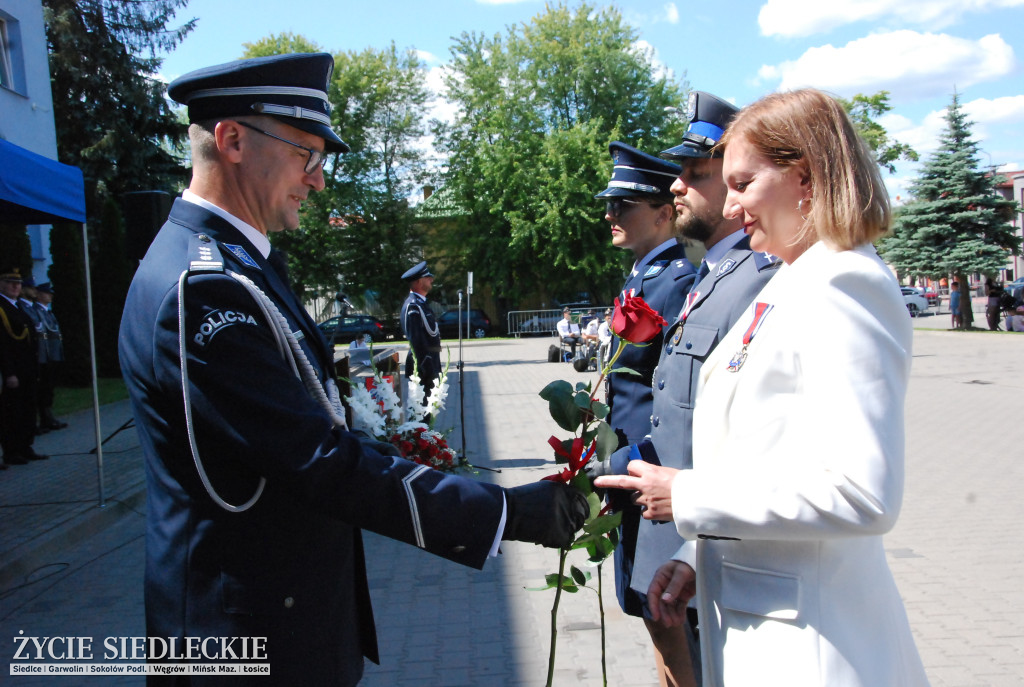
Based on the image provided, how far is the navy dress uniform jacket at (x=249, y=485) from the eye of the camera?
1.54 meters

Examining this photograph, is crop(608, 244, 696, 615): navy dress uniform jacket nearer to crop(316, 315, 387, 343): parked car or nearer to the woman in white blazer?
the woman in white blazer

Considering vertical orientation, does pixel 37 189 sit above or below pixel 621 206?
above

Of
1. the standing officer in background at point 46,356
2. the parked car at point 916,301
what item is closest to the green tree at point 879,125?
the parked car at point 916,301

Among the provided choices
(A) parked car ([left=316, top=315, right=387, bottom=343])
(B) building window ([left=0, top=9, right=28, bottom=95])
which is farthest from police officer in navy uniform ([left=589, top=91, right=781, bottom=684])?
(A) parked car ([left=316, top=315, right=387, bottom=343])

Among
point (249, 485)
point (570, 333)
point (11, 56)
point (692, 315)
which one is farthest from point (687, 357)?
point (570, 333)

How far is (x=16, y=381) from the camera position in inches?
337

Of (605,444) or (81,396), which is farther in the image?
(81,396)

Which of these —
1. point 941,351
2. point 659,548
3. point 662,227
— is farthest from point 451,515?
point 941,351

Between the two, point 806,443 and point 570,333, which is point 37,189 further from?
point 570,333

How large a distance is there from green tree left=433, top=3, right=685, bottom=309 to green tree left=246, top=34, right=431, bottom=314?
203 cm

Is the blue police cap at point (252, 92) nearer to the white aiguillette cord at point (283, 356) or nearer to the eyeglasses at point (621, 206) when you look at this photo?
the white aiguillette cord at point (283, 356)

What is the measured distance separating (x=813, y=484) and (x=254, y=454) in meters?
1.05

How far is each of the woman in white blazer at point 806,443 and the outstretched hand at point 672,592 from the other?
0.42 ft

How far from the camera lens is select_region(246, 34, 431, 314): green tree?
3691 cm
